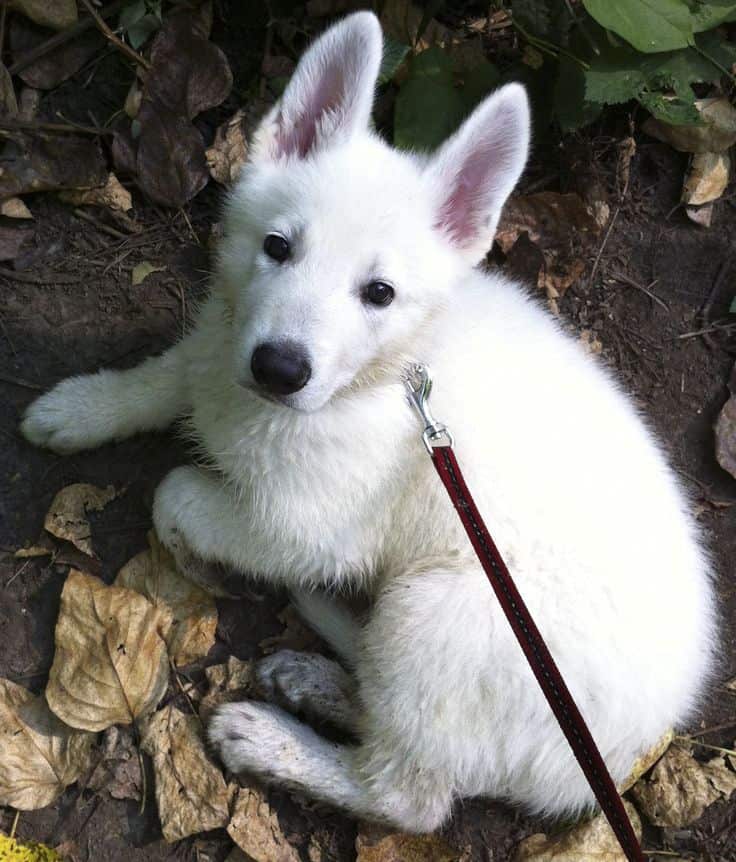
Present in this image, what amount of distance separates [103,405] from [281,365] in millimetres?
1260

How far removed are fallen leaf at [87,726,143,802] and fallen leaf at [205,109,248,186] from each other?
2.22m

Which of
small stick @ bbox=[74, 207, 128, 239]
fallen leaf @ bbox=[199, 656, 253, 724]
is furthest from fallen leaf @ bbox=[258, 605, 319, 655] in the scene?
small stick @ bbox=[74, 207, 128, 239]

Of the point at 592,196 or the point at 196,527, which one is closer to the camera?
the point at 196,527

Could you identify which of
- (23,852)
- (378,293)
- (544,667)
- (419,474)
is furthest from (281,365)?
(23,852)

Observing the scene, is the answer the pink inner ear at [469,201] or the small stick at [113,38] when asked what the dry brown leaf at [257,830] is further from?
the small stick at [113,38]

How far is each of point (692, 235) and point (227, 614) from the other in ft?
8.98

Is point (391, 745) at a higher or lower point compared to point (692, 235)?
lower

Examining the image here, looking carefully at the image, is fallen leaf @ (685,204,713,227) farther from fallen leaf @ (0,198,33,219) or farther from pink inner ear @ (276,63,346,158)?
fallen leaf @ (0,198,33,219)

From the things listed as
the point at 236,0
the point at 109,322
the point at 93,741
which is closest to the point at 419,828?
the point at 93,741

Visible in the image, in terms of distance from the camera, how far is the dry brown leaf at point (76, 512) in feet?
9.96

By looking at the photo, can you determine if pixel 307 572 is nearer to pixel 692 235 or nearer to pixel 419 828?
pixel 419 828

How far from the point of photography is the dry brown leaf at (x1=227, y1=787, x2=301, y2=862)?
2.83 metres

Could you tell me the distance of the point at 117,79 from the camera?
3533 mm

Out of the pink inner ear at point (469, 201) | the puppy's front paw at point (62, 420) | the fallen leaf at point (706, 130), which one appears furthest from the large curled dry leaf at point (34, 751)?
the fallen leaf at point (706, 130)
